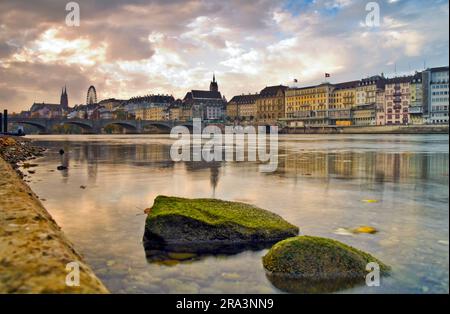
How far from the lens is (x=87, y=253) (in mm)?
7973

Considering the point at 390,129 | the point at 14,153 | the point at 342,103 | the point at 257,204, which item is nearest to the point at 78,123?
the point at 14,153

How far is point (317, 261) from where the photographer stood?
6793 millimetres

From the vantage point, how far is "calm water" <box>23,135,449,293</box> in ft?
21.4

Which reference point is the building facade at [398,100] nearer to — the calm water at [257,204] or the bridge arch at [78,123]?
the bridge arch at [78,123]

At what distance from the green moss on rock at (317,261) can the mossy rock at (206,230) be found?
4.70ft

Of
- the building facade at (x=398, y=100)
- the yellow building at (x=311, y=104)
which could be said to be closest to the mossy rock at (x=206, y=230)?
the building facade at (x=398, y=100)

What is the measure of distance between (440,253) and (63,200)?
37.9 ft

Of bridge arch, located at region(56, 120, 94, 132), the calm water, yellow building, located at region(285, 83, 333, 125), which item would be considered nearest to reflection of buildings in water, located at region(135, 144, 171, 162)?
the calm water

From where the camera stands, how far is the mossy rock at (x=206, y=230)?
855cm

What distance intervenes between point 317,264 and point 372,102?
166123 mm

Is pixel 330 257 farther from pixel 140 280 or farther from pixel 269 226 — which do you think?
pixel 140 280

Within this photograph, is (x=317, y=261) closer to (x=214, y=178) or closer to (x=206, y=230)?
(x=206, y=230)
